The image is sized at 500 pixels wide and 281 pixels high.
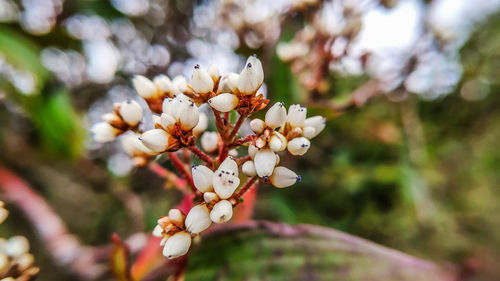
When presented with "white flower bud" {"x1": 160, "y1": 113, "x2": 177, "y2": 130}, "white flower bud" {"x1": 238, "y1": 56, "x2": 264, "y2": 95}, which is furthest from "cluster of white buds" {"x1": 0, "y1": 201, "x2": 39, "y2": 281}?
"white flower bud" {"x1": 238, "y1": 56, "x2": 264, "y2": 95}

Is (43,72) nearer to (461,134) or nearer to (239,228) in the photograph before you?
(239,228)

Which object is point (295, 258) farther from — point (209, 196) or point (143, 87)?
point (143, 87)

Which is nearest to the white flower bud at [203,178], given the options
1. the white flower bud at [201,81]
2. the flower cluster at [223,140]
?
the flower cluster at [223,140]

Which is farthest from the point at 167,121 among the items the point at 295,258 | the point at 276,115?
the point at 295,258

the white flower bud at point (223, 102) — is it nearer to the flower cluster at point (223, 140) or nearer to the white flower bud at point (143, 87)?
the flower cluster at point (223, 140)

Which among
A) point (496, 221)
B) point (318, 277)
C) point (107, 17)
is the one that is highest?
point (107, 17)

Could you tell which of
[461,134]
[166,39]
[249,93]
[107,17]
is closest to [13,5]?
[107,17]

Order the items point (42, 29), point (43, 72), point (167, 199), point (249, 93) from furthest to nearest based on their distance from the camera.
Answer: point (167, 199) < point (42, 29) < point (43, 72) < point (249, 93)
